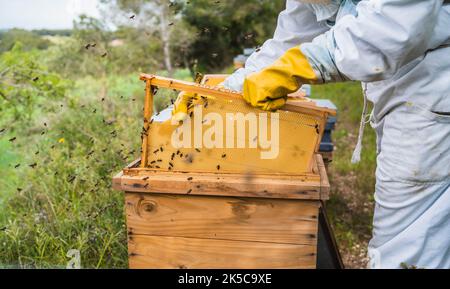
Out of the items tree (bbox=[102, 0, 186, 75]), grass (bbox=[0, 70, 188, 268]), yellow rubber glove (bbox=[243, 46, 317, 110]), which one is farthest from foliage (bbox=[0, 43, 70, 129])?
tree (bbox=[102, 0, 186, 75])

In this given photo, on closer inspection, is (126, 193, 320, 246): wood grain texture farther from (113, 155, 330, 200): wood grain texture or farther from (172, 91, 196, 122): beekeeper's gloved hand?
(172, 91, 196, 122): beekeeper's gloved hand

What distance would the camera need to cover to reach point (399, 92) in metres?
1.76

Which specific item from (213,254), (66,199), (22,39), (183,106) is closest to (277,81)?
(183,106)

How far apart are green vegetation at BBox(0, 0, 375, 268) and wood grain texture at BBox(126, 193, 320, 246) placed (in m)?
0.95

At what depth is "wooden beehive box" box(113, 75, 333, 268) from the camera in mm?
1658

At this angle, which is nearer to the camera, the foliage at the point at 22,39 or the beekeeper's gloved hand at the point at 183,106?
the beekeeper's gloved hand at the point at 183,106

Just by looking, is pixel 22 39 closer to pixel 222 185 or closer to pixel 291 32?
pixel 291 32

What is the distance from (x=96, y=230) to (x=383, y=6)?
2.09 meters

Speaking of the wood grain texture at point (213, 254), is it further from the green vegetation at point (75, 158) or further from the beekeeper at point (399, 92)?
the green vegetation at point (75, 158)

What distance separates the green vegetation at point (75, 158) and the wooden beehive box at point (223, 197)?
98 centimetres

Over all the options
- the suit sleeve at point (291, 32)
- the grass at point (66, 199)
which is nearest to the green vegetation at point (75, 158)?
the grass at point (66, 199)

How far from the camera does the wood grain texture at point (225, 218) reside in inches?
65.9

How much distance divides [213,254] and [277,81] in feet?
2.33

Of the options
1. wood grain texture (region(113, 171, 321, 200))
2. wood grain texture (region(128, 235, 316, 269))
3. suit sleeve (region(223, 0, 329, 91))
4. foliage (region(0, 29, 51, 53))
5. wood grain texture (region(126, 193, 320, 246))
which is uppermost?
suit sleeve (region(223, 0, 329, 91))
